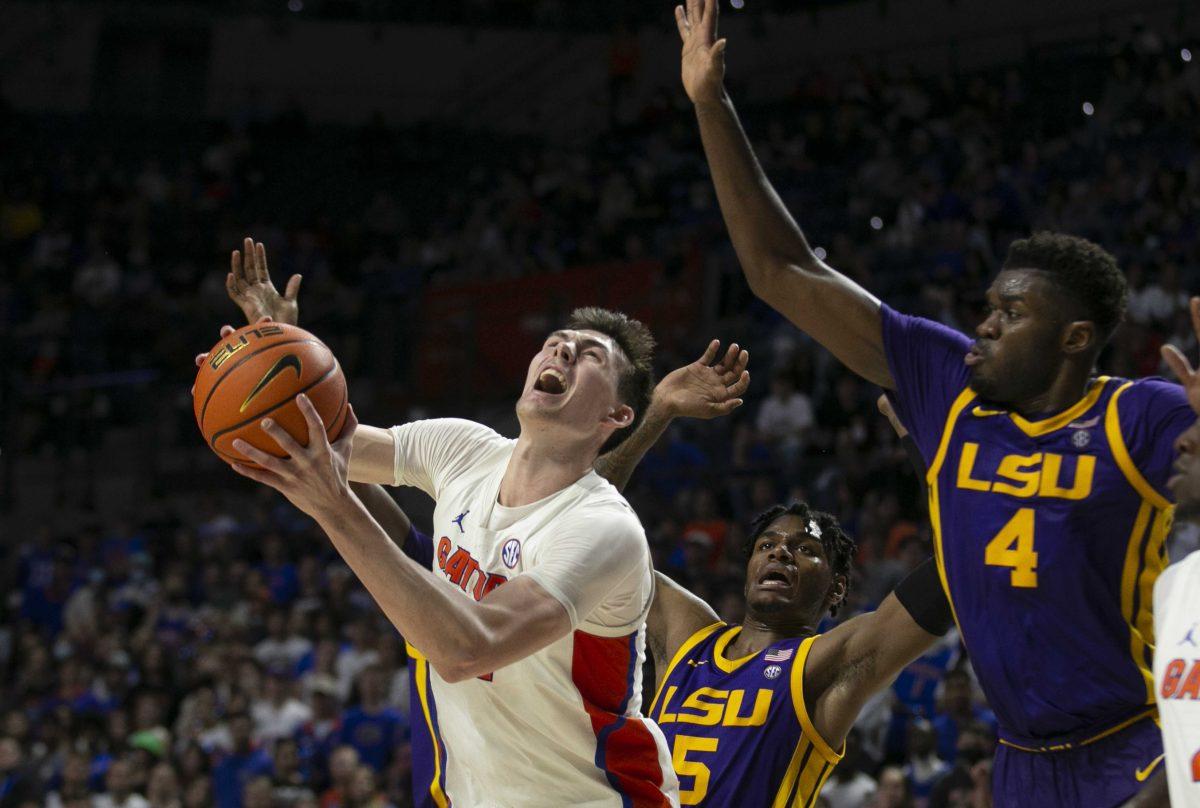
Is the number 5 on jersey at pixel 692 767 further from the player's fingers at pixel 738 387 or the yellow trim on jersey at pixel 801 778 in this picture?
the player's fingers at pixel 738 387

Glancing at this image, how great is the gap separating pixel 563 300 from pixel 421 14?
7.52 meters

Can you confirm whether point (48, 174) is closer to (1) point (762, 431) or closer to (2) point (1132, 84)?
(1) point (762, 431)

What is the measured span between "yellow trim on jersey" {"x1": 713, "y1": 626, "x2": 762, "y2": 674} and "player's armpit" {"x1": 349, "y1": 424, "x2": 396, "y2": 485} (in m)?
1.35

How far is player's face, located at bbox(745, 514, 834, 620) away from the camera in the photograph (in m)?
4.95

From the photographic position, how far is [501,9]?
20641 millimetres

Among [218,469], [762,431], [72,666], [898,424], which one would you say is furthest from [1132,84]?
[898,424]

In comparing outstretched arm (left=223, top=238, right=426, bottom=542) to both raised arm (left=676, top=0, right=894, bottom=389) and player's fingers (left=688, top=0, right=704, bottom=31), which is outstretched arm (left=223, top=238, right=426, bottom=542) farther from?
player's fingers (left=688, top=0, right=704, bottom=31)

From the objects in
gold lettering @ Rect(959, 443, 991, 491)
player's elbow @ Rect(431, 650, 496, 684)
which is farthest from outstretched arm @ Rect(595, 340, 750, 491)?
player's elbow @ Rect(431, 650, 496, 684)

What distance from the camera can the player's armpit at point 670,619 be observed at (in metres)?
5.09

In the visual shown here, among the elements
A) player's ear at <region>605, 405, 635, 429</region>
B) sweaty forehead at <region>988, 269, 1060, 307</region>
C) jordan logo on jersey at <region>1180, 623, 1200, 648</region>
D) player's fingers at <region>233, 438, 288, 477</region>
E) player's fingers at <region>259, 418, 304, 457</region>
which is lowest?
jordan logo on jersey at <region>1180, 623, 1200, 648</region>

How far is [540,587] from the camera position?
3.16m

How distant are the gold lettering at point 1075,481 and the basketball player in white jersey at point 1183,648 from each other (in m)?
0.21

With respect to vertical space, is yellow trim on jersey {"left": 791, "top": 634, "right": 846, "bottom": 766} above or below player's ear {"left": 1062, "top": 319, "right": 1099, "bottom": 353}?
below

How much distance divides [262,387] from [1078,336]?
1.72 metres
